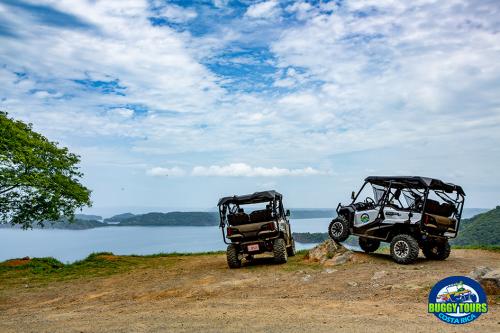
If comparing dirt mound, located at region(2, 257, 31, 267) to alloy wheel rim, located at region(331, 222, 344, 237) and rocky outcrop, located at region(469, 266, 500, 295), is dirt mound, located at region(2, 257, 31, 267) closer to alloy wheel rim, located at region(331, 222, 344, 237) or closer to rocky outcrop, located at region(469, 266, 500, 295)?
alloy wheel rim, located at region(331, 222, 344, 237)

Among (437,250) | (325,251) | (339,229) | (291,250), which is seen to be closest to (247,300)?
(325,251)

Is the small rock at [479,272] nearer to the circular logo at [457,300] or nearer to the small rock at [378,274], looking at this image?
the circular logo at [457,300]

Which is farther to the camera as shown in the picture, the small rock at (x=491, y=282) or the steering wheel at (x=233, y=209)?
the steering wheel at (x=233, y=209)

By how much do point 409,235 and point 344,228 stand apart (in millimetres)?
2714

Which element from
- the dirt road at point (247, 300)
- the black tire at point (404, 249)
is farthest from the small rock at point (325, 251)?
the black tire at point (404, 249)

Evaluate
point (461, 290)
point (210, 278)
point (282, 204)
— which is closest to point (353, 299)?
point (461, 290)

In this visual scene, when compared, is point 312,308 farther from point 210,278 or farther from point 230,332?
point 210,278

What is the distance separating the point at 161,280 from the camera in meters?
15.1

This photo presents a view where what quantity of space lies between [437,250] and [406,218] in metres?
2.42

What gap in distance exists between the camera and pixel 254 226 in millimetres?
16938

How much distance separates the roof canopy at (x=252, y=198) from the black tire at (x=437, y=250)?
6325 millimetres

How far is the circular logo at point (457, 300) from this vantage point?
24.8ft

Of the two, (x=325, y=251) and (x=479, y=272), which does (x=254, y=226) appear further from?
(x=479, y=272)

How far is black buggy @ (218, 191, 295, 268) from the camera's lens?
1667 cm
